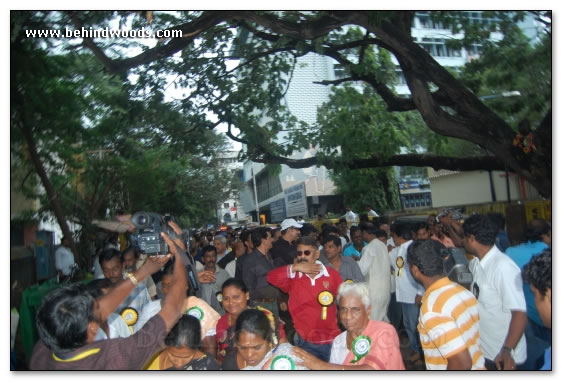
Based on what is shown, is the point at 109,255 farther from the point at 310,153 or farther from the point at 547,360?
the point at 547,360

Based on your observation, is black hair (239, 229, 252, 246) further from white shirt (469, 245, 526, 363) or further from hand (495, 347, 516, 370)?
hand (495, 347, 516, 370)

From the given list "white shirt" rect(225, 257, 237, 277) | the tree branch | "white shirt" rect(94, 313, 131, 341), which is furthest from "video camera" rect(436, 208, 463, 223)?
"white shirt" rect(94, 313, 131, 341)

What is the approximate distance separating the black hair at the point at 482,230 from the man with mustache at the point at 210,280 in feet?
6.50

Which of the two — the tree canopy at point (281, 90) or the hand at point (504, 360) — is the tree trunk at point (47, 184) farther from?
the hand at point (504, 360)

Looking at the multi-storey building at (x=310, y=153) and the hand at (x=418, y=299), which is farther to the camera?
the multi-storey building at (x=310, y=153)

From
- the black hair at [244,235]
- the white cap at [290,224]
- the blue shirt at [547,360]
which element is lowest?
the blue shirt at [547,360]

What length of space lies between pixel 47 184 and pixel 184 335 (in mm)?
A: 2527

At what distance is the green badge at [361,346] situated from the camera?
2.85m

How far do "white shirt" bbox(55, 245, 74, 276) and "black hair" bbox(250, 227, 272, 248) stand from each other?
175cm

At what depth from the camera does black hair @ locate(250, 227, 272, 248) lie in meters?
5.12

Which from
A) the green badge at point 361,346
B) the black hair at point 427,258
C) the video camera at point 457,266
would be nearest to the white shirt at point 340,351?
the green badge at point 361,346

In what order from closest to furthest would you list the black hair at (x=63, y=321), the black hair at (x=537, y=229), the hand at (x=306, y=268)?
1. the black hair at (x=63, y=321)
2. the hand at (x=306, y=268)
3. the black hair at (x=537, y=229)

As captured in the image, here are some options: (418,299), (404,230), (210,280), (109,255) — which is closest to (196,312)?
(210,280)

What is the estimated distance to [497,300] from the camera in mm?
3115
